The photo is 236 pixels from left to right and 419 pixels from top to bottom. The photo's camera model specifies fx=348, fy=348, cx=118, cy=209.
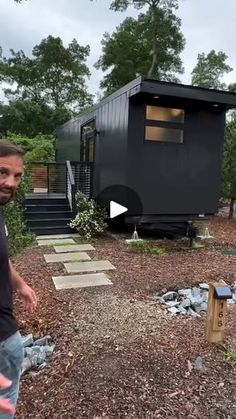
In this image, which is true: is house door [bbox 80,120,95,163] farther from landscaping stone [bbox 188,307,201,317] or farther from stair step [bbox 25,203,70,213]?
landscaping stone [bbox 188,307,201,317]

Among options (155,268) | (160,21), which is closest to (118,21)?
(160,21)

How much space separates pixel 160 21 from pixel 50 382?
20.8 meters

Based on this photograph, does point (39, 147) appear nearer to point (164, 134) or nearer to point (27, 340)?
point (164, 134)

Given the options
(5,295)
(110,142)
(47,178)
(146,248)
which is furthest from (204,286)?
(47,178)

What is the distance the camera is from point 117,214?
7.47m

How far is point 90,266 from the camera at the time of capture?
212 inches

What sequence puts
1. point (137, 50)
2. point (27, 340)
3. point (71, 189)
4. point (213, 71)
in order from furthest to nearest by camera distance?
point (213, 71)
point (137, 50)
point (71, 189)
point (27, 340)

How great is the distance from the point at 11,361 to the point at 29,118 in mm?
20590

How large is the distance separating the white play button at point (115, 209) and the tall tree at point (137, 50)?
1536 centimetres

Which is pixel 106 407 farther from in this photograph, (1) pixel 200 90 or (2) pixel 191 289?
(1) pixel 200 90

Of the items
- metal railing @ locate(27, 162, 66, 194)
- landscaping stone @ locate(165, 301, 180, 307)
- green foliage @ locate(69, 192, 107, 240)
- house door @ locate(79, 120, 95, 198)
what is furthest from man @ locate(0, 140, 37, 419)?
metal railing @ locate(27, 162, 66, 194)

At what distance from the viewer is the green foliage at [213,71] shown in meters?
21.7

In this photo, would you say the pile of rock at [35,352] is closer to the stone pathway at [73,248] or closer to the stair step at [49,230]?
the stone pathway at [73,248]

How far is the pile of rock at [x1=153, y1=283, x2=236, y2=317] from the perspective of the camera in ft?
12.0
